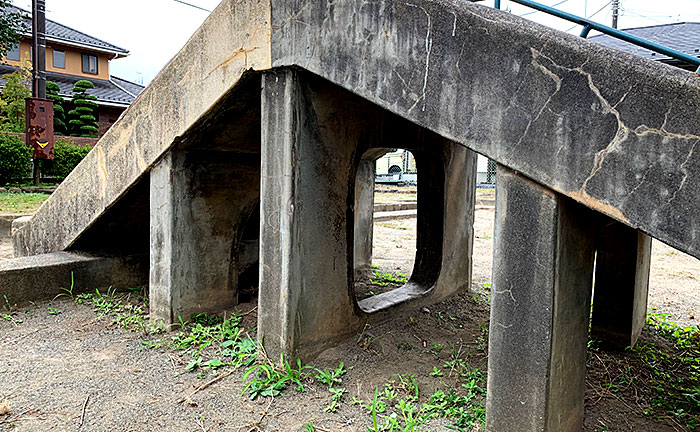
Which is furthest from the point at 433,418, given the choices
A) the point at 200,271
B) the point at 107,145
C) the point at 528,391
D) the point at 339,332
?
the point at 107,145

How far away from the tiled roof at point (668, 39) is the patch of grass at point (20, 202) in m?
10.1

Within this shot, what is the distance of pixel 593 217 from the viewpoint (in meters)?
2.53

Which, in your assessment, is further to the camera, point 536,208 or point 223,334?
point 223,334

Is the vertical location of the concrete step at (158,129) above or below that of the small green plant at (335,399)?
above

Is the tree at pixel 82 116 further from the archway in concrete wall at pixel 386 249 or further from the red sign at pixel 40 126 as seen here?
the archway in concrete wall at pixel 386 249

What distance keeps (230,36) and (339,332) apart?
2.28 meters

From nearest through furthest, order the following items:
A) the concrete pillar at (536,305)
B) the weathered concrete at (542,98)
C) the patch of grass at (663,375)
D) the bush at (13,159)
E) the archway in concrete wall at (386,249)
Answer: the weathered concrete at (542,98), the concrete pillar at (536,305), the patch of grass at (663,375), the archway in concrete wall at (386,249), the bush at (13,159)

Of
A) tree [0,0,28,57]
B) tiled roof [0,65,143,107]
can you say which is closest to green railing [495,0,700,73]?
tree [0,0,28,57]

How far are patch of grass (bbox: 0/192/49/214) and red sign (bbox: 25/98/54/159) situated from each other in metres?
1.42

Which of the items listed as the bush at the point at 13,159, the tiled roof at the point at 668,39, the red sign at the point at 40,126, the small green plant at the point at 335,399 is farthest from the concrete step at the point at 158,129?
the bush at the point at 13,159

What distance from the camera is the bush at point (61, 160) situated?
16.3 metres

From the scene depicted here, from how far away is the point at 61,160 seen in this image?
54.1ft

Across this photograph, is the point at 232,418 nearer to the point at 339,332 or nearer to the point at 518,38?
the point at 339,332

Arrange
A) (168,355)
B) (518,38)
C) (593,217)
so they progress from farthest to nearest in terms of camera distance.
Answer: (168,355) → (593,217) → (518,38)
